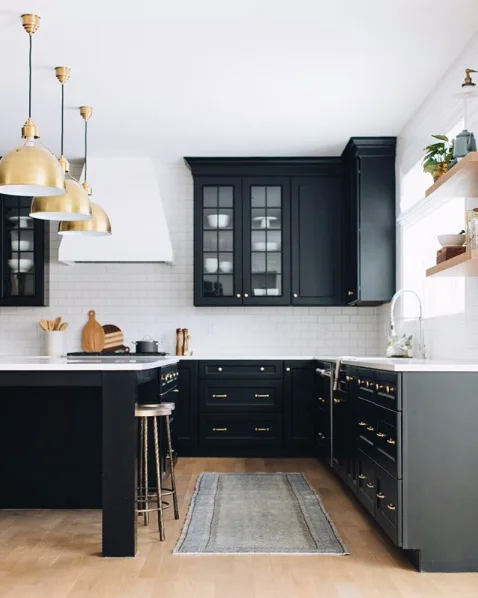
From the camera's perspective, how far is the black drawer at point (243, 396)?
7270 millimetres

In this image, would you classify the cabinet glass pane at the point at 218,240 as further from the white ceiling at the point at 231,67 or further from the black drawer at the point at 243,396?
the black drawer at the point at 243,396

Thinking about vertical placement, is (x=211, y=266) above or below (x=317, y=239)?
below

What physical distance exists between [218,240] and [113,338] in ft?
4.46

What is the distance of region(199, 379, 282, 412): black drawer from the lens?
286 inches

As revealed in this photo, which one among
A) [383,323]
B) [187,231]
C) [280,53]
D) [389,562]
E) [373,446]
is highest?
[280,53]

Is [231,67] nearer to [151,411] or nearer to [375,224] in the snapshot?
[151,411]

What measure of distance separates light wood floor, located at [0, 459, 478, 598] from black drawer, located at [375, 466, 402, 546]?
0.14m

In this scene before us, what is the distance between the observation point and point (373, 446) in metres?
4.39

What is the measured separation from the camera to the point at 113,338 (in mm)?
7797

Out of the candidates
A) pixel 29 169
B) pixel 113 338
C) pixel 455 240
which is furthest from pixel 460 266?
pixel 113 338

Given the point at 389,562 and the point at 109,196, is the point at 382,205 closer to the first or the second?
the point at 109,196

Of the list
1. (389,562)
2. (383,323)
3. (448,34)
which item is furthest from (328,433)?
(448,34)

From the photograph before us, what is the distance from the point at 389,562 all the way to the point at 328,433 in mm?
2548

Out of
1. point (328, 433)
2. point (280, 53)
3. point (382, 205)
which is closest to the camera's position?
point (280, 53)
